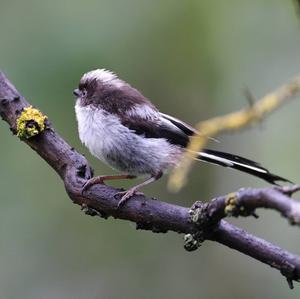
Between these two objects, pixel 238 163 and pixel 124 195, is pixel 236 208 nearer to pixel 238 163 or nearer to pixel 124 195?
pixel 124 195

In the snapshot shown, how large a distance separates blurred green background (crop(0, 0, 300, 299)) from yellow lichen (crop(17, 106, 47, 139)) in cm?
209

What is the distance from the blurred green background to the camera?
542cm

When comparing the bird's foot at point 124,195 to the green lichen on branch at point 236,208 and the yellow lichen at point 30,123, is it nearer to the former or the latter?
the yellow lichen at point 30,123

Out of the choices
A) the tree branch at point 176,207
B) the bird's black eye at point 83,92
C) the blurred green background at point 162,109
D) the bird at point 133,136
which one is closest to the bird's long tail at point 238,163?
the bird at point 133,136

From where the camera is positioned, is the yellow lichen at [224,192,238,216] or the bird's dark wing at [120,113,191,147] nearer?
the yellow lichen at [224,192,238,216]

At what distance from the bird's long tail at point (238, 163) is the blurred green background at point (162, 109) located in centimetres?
200

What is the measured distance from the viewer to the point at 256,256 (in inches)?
94.0

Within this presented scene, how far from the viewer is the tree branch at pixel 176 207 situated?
1986 millimetres

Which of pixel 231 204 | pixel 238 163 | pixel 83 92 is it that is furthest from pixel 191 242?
pixel 83 92

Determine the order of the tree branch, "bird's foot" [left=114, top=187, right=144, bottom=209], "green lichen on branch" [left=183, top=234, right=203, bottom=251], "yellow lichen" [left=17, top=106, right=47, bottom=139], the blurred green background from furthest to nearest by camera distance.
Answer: the blurred green background → "yellow lichen" [left=17, top=106, right=47, bottom=139] → "bird's foot" [left=114, top=187, right=144, bottom=209] → "green lichen on branch" [left=183, top=234, right=203, bottom=251] → the tree branch

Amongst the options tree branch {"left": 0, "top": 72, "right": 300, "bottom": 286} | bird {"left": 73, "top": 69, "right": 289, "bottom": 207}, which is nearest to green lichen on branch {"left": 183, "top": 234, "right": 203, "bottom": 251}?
tree branch {"left": 0, "top": 72, "right": 300, "bottom": 286}

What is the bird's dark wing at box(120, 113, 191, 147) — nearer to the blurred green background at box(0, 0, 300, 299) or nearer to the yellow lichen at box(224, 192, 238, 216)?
the blurred green background at box(0, 0, 300, 299)

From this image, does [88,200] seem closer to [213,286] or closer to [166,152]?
[166,152]

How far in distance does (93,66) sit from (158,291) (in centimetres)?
221
